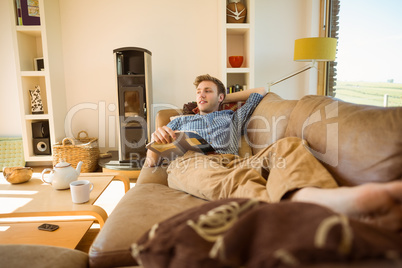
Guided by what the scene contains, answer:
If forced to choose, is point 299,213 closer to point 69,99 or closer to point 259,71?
point 259,71

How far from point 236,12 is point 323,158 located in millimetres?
2263

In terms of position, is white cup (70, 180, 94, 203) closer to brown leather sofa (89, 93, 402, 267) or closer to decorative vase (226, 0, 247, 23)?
brown leather sofa (89, 93, 402, 267)

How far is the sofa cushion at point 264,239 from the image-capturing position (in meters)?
0.47

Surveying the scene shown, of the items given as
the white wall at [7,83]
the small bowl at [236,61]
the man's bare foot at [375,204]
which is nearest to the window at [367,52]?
the small bowl at [236,61]

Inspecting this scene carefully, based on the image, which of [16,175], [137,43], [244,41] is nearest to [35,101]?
[137,43]

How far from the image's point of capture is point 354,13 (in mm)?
2828

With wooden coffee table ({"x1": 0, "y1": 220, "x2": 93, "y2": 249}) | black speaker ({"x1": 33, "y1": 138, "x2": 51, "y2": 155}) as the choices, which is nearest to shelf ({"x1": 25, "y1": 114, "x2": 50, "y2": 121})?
black speaker ({"x1": 33, "y1": 138, "x2": 51, "y2": 155})

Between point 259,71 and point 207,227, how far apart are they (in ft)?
9.94

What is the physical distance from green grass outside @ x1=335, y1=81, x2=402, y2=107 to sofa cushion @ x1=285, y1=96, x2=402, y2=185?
158 cm

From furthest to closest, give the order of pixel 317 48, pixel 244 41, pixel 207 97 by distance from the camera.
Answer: pixel 244 41
pixel 317 48
pixel 207 97

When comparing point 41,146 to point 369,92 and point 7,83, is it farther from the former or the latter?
point 369,92

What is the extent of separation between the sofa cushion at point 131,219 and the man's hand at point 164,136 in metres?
0.32

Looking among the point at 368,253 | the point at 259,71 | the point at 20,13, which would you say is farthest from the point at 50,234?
the point at 259,71

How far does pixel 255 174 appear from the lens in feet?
3.71
